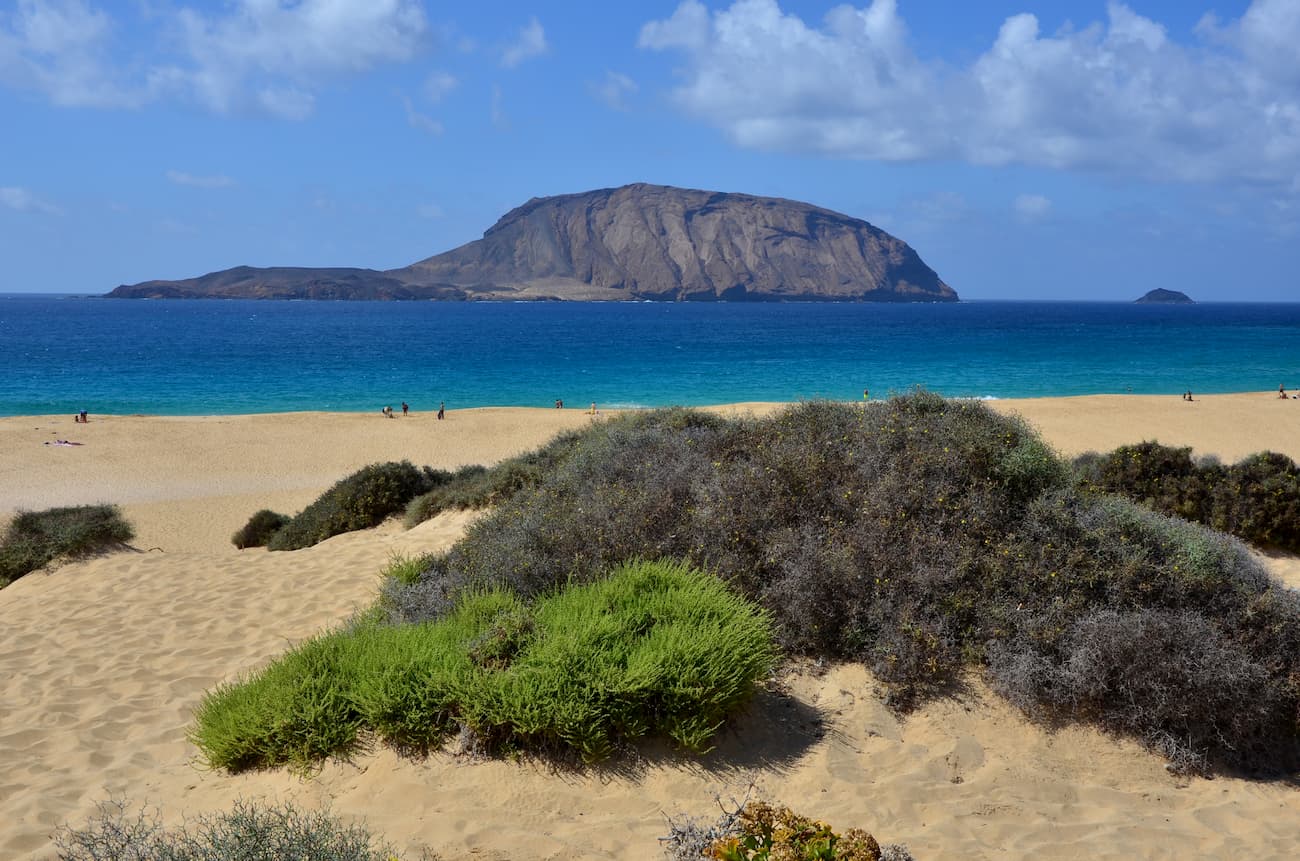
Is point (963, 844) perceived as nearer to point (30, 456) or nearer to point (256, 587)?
point (256, 587)

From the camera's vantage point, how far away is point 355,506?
13148 millimetres

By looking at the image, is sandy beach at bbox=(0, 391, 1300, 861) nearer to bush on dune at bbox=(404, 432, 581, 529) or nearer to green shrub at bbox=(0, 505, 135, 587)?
green shrub at bbox=(0, 505, 135, 587)

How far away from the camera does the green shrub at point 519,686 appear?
5090 millimetres

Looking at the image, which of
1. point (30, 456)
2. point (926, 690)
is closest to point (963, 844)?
point (926, 690)

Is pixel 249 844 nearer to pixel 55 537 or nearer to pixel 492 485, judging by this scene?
pixel 492 485

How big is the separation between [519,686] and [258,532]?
34.4ft

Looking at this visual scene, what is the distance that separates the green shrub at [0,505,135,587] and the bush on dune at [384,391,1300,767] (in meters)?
6.01

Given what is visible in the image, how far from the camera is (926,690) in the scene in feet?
19.3

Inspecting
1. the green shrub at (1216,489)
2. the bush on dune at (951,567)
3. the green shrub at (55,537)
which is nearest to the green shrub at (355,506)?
the green shrub at (55,537)

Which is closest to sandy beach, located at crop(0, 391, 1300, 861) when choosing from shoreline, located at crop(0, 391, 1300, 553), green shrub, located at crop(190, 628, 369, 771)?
green shrub, located at crop(190, 628, 369, 771)

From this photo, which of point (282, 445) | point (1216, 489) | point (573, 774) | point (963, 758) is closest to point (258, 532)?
point (573, 774)

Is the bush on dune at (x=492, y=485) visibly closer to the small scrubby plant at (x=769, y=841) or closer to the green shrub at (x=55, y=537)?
the green shrub at (x=55, y=537)

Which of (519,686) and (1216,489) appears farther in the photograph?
(1216,489)

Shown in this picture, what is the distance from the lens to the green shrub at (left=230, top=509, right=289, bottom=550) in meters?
14.0
